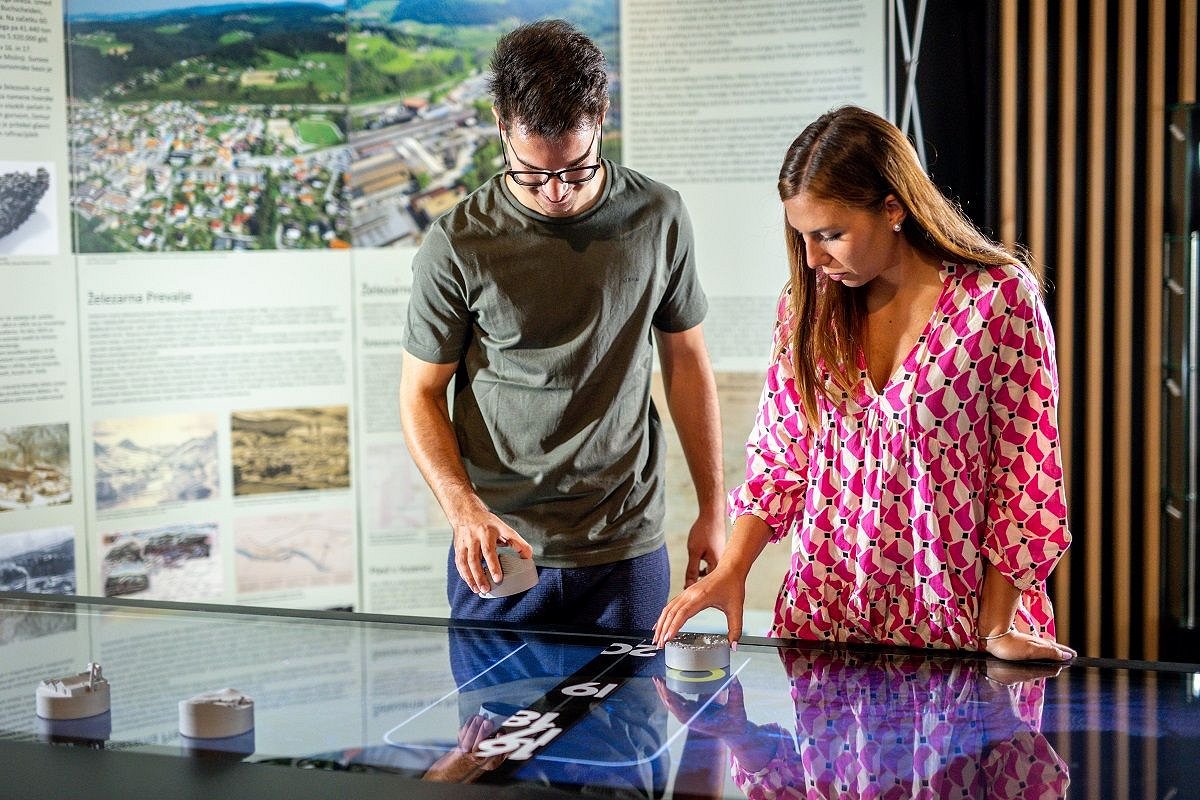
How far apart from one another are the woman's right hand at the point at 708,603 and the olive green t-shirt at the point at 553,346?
0.58m

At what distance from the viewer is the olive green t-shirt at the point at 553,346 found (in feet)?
7.93

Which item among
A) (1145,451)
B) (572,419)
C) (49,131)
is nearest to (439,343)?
(572,419)

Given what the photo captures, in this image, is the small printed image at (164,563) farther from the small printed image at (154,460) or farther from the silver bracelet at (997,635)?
the silver bracelet at (997,635)

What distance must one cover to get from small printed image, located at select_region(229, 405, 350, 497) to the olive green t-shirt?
1.65 meters

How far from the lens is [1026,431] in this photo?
1806 mm

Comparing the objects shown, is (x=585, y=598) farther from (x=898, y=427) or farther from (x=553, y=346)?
(x=898, y=427)

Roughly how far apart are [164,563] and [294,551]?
41 cm

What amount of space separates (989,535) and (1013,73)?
95.1 inches

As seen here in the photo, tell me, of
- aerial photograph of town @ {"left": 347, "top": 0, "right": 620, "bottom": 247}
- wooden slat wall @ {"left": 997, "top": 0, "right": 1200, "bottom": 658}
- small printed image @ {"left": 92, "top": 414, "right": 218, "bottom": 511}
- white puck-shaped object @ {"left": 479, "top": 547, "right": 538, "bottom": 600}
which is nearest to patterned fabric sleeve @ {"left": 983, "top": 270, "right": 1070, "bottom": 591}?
white puck-shaped object @ {"left": 479, "top": 547, "right": 538, "bottom": 600}

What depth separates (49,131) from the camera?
12.2ft

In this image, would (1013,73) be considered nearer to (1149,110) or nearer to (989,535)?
(1149,110)

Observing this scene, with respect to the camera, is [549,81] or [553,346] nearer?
[549,81]

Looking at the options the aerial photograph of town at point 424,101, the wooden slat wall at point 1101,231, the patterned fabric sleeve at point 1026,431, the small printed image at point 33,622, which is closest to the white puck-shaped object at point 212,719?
the small printed image at point 33,622

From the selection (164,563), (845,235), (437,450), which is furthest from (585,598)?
(164,563)
